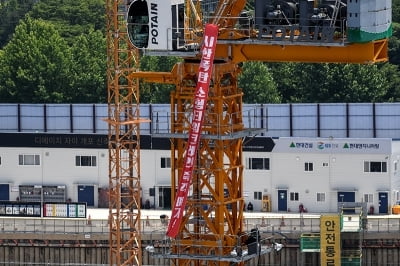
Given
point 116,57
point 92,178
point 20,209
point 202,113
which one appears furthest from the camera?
point 92,178

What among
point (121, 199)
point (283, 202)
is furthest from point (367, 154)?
point (121, 199)

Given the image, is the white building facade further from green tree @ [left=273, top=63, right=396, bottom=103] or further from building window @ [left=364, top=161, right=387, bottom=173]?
green tree @ [left=273, top=63, right=396, bottom=103]

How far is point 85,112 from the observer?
6742 inches

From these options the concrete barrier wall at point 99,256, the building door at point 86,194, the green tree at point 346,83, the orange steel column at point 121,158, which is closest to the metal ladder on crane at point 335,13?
the orange steel column at point 121,158

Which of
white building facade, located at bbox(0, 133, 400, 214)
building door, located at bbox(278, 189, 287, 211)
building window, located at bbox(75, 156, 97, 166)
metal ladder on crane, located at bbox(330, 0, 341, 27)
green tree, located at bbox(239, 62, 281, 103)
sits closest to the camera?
metal ladder on crane, located at bbox(330, 0, 341, 27)

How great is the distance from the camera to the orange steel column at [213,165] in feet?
229

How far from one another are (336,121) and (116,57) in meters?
33.6

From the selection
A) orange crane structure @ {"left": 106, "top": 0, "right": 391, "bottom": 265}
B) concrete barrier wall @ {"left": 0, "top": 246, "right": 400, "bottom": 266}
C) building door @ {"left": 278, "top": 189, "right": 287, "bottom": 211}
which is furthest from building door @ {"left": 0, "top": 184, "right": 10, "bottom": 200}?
orange crane structure @ {"left": 106, "top": 0, "right": 391, "bottom": 265}

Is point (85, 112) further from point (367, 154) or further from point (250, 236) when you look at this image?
point (250, 236)

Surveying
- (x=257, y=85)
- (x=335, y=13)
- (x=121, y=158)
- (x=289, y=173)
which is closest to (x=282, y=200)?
(x=289, y=173)

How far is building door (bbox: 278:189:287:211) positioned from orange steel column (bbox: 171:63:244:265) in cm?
7788

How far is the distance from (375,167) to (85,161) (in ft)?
82.3

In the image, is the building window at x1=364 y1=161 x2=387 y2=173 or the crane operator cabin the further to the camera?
the building window at x1=364 y1=161 x2=387 y2=173

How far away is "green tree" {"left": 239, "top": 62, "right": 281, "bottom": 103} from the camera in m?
192
